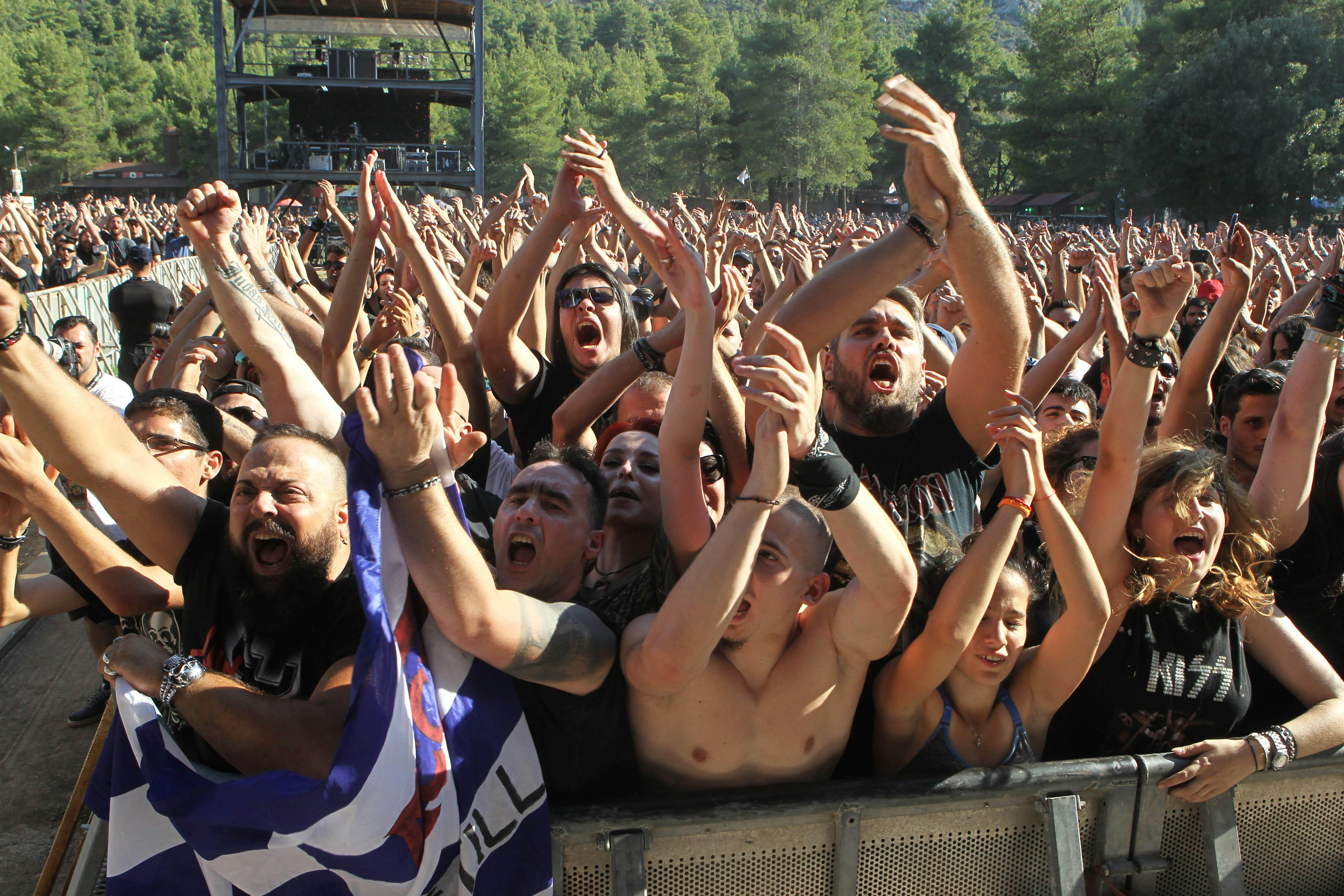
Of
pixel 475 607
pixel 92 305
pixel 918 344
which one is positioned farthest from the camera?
pixel 92 305

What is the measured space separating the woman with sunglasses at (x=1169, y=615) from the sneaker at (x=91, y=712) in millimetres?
3745

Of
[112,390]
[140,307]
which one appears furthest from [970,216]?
[140,307]

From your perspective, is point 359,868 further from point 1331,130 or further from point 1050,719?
point 1331,130

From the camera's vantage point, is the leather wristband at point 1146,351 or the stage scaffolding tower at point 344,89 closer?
the leather wristband at point 1146,351

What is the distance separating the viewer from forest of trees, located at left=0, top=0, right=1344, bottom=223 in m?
37.7

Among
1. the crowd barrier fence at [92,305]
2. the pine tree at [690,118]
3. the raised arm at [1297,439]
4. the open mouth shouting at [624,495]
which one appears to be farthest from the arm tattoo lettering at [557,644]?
the pine tree at [690,118]

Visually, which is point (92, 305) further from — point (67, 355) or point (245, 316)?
point (245, 316)

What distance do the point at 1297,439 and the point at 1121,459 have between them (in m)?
0.68

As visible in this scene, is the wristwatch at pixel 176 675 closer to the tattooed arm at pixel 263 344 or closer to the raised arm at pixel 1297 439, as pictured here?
the tattooed arm at pixel 263 344

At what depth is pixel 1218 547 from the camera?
247 centimetres

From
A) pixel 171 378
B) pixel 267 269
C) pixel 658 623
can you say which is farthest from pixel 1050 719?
pixel 171 378

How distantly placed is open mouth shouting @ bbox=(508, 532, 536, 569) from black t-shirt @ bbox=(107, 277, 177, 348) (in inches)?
225

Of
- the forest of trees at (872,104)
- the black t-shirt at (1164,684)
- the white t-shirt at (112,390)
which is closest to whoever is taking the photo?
the black t-shirt at (1164,684)

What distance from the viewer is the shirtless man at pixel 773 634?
1.90 m
